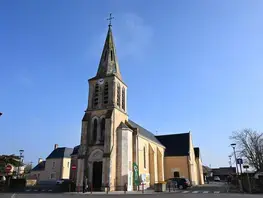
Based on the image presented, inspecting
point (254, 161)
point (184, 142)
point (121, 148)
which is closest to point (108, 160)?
point (121, 148)

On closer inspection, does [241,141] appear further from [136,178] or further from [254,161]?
[136,178]

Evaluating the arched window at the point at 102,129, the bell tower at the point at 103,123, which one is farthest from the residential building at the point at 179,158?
the arched window at the point at 102,129

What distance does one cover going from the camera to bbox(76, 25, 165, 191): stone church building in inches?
1075

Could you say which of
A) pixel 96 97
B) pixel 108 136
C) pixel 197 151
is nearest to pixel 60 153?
pixel 96 97

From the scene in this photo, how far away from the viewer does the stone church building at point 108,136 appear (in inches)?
1075

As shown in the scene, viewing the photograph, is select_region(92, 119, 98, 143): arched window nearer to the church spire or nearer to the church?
the church

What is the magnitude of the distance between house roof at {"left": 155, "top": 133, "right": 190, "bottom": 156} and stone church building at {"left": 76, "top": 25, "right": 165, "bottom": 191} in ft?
49.3

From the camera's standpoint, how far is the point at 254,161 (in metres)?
45.9

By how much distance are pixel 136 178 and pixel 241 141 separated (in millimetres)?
29554

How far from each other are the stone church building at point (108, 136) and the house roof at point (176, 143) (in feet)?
49.3

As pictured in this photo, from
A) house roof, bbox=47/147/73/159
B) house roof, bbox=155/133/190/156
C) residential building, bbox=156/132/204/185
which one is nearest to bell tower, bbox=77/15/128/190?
residential building, bbox=156/132/204/185

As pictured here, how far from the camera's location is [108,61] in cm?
3362

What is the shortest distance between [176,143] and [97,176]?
27368 mm

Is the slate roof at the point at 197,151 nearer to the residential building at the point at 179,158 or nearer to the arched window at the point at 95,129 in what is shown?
the residential building at the point at 179,158
